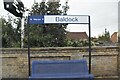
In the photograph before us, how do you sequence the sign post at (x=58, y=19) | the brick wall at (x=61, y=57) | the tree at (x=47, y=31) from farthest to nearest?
the tree at (x=47, y=31)
the brick wall at (x=61, y=57)
the sign post at (x=58, y=19)

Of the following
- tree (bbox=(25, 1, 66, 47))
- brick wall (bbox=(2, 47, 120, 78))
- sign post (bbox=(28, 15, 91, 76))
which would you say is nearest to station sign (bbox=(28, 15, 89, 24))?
sign post (bbox=(28, 15, 91, 76))

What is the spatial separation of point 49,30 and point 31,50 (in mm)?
3891

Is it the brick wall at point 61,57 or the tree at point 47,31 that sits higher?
the tree at point 47,31

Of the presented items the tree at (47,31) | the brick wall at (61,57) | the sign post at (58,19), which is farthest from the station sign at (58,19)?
the tree at (47,31)

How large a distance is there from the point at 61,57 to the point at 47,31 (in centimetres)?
379

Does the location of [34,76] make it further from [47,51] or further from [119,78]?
[119,78]

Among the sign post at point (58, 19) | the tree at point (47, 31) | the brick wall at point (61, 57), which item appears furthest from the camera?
the tree at point (47, 31)

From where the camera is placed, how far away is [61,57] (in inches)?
460

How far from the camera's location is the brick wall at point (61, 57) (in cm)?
1164

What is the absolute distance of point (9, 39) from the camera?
49.8 ft

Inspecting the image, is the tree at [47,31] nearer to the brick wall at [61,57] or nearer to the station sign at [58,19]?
the brick wall at [61,57]

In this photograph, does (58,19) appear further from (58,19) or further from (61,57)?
(61,57)

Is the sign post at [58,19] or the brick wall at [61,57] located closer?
the sign post at [58,19]

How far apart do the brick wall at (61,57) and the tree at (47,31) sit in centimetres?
236
